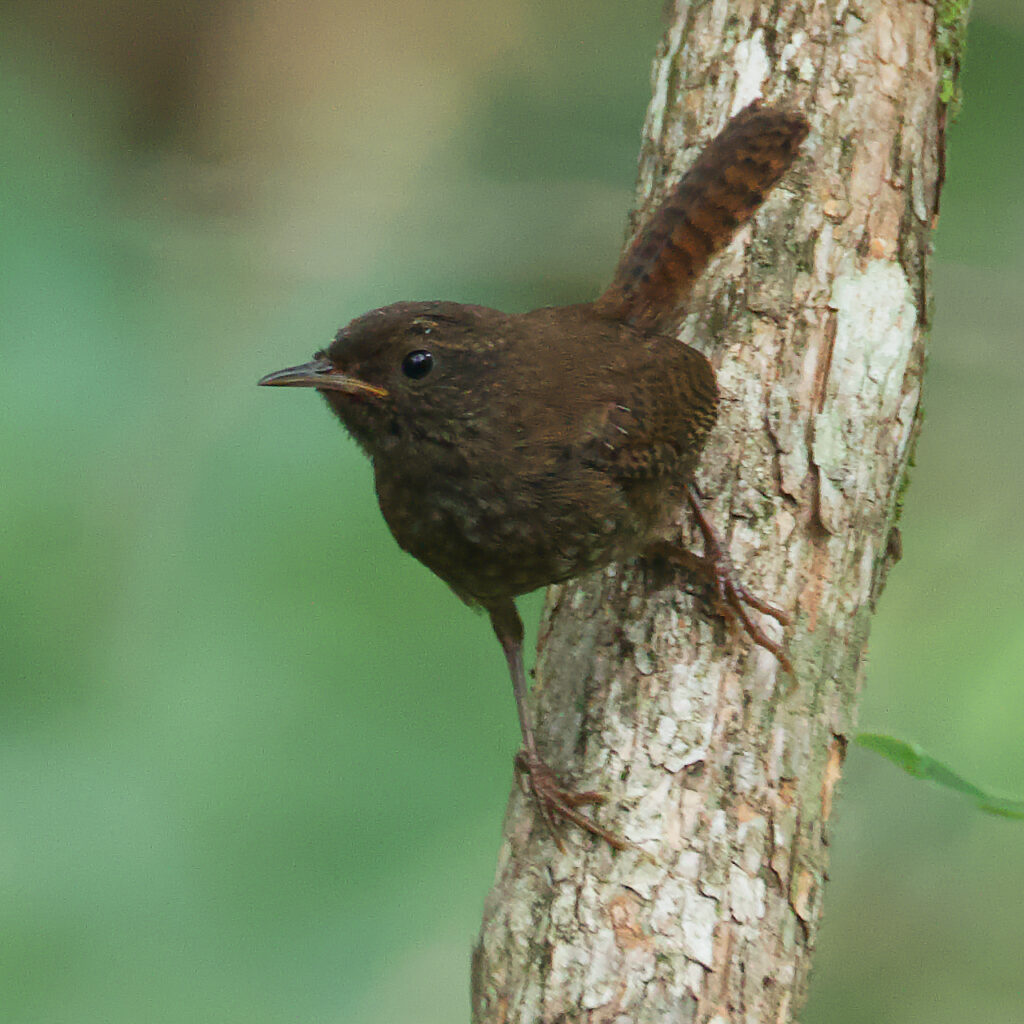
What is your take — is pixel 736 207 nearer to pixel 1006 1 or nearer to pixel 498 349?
pixel 498 349

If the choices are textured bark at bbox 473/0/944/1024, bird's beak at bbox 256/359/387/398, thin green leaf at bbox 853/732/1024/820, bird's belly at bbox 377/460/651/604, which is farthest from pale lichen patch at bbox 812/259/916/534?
bird's beak at bbox 256/359/387/398

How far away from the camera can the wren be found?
263cm

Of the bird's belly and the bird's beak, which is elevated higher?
the bird's beak

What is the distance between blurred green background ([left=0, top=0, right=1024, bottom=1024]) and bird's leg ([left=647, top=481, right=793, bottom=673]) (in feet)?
2.24

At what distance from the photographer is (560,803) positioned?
252 centimetres

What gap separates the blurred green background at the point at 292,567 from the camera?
12.2 feet

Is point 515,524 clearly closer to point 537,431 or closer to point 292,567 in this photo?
point 537,431

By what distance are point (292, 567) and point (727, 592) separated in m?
1.92

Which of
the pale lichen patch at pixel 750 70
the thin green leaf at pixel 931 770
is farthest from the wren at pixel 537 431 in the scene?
the thin green leaf at pixel 931 770

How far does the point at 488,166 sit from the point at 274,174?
0.95 meters

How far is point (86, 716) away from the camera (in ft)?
13.0

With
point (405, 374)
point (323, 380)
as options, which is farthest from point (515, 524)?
point (323, 380)

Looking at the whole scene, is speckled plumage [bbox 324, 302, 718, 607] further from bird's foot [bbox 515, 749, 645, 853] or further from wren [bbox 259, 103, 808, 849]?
bird's foot [bbox 515, 749, 645, 853]

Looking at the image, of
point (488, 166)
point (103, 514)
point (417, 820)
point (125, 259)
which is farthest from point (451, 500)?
point (488, 166)
